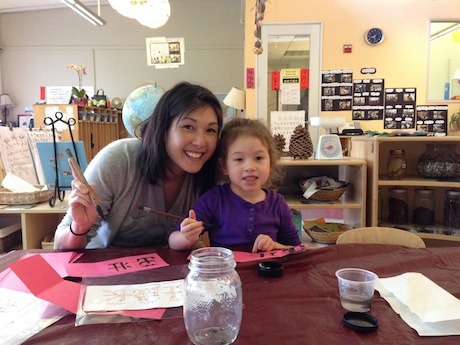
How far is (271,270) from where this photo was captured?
966mm

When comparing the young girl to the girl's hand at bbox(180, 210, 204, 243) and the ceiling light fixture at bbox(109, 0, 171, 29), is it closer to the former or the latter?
the girl's hand at bbox(180, 210, 204, 243)

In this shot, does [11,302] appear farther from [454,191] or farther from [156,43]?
[156,43]

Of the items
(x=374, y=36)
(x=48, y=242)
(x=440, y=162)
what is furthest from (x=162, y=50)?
(x=440, y=162)

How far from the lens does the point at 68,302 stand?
2.64ft

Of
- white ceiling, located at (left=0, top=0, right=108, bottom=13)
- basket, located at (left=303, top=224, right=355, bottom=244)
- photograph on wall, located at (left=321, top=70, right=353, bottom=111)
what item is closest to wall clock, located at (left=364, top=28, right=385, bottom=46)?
photograph on wall, located at (left=321, top=70, right=353, bottom=111)

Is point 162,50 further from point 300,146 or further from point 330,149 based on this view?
point 330,149

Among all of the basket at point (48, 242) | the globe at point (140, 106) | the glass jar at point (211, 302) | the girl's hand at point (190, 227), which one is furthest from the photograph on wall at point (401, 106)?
the glass jar at point (211, 302)

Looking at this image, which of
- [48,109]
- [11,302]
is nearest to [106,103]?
[48,109]

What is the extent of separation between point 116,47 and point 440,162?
706cm

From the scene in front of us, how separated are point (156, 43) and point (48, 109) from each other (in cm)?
303

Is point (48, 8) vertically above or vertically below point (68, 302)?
above

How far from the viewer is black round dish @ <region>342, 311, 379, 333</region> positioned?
0.70m

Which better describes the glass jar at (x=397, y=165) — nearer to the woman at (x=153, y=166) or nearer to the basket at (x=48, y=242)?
the woman at (x=153, y=166)

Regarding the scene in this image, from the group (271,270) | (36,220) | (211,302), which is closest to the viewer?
(211,302)
